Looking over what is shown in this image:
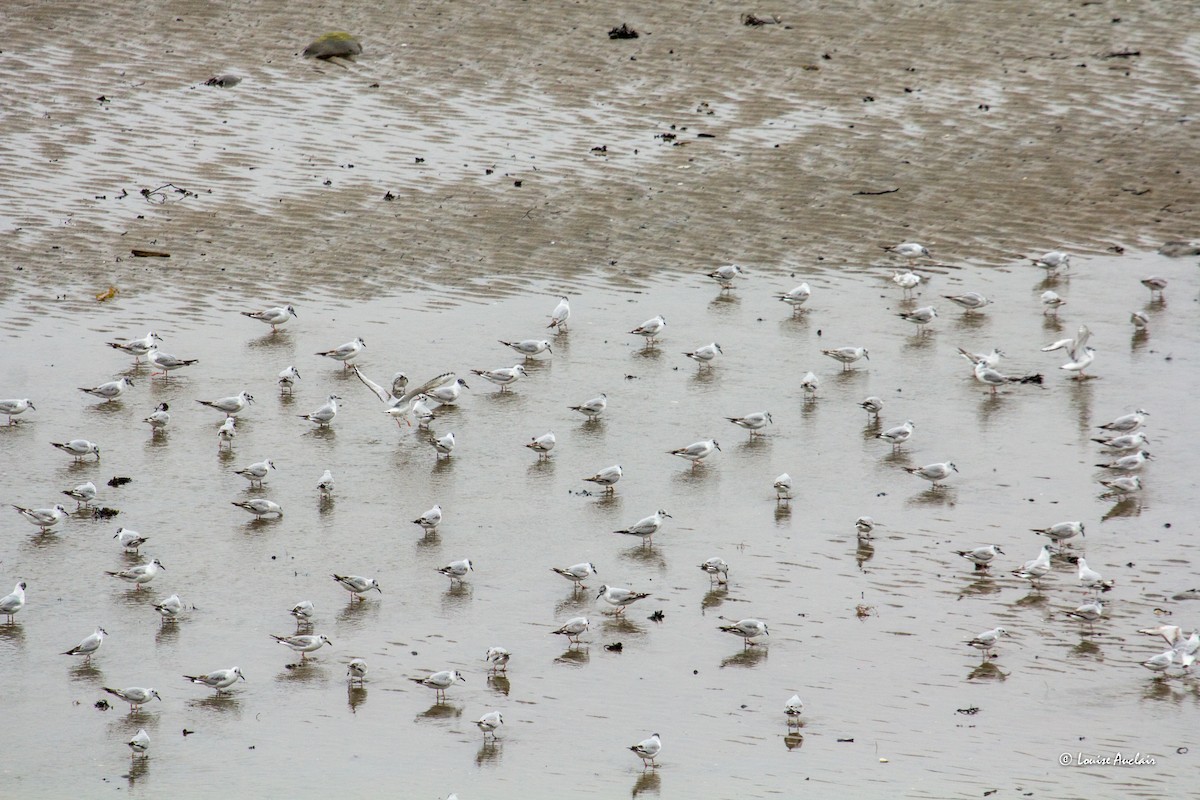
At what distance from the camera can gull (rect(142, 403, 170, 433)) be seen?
758 inches

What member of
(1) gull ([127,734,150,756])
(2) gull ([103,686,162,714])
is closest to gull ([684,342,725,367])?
(2) gull ([103,686,162,714])

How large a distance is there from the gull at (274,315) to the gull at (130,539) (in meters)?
6.41

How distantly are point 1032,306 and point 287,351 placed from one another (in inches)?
445

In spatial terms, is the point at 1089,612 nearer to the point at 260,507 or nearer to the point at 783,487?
the point at 783,487

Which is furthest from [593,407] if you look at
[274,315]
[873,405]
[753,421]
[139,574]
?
[139,574]

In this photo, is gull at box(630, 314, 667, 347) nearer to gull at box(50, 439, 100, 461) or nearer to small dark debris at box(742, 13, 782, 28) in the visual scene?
gull at box(50, 439, 100, 461)

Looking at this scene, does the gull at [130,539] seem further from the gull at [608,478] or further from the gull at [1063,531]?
the gull at [1063,531]

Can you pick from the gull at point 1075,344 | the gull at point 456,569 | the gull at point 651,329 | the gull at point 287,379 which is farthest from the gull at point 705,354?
the gull at point 456,569

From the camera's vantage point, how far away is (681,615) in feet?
49.6

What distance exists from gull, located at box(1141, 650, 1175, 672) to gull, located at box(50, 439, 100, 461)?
40.1ft

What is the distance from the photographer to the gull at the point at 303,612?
48.4ft

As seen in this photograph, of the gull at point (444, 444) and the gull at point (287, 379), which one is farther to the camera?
the gull at point (287, 379)

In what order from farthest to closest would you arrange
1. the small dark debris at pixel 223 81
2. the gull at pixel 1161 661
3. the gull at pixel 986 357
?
the small dark debris at pixel 223 81, the gull at pixel 986 357, the gull at pixel 1161 661

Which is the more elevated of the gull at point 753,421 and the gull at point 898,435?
the gull at point 898,435
